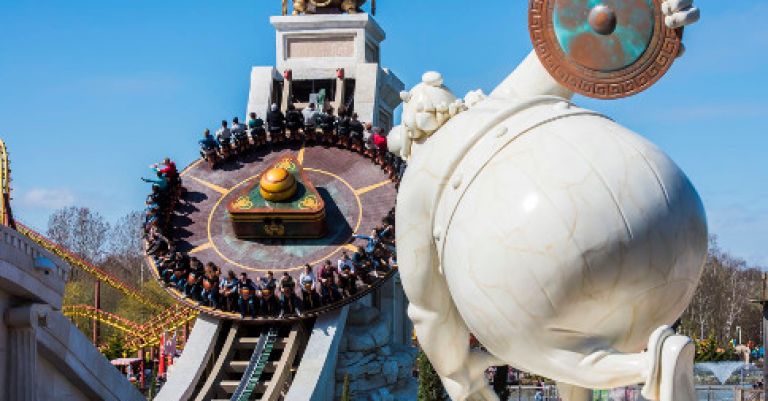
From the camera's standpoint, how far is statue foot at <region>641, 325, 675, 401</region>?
7.55 metres

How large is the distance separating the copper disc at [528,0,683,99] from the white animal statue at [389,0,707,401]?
0.15m

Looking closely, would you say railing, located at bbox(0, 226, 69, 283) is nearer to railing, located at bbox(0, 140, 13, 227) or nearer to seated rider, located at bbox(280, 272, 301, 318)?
railing, located at bbox(0, 140, 13, 227)

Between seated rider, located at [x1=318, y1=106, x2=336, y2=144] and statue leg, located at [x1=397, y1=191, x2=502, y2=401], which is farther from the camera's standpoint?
seated rider, located at [x1=318, y1=106, x2=336, y2=144]

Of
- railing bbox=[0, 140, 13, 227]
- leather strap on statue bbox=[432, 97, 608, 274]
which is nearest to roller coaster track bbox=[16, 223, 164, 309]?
railing bbox=[0, 140, 13, 227]

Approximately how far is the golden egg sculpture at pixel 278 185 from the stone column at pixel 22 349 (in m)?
8.62

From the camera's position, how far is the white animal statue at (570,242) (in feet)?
25.5

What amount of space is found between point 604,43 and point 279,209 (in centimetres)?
1363

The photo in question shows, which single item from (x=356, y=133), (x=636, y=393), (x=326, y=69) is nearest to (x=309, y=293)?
(x=356, y=133)

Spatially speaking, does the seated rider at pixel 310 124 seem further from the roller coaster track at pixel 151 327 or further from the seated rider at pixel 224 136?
the roller coaster track at pixel 151 327

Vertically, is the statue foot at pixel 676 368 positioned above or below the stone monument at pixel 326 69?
below

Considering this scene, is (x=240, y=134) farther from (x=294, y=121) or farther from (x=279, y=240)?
(x=279, y=240)

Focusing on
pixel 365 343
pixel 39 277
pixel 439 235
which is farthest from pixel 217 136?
pixel 439 235

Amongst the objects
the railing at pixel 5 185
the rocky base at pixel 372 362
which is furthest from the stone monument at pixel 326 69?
the railing at pixel 5 185

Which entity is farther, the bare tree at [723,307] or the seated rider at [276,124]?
the bare tree at [723,307]
